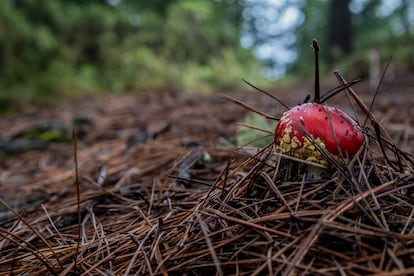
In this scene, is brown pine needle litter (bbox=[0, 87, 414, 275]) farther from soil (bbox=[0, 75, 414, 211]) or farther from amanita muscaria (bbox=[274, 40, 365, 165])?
soil (bbox=[0, 75, 414, 211])

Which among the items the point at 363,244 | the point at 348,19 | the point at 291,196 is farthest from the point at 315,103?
the point at 348,19

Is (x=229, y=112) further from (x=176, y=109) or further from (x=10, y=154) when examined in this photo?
(x=10, y=154)

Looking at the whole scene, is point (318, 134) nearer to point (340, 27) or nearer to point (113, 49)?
point (113, 49)

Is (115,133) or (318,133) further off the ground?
(318,133)

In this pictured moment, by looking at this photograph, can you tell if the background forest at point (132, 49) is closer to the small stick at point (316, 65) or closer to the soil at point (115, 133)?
the soil at point (115, 133)

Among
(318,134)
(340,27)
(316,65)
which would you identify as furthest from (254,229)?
(340,27)

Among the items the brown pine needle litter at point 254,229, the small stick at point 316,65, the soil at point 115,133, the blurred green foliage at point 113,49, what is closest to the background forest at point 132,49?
the blurred green foliage at point 113,49

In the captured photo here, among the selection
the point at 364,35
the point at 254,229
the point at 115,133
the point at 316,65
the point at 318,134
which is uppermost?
the point at 364,35
